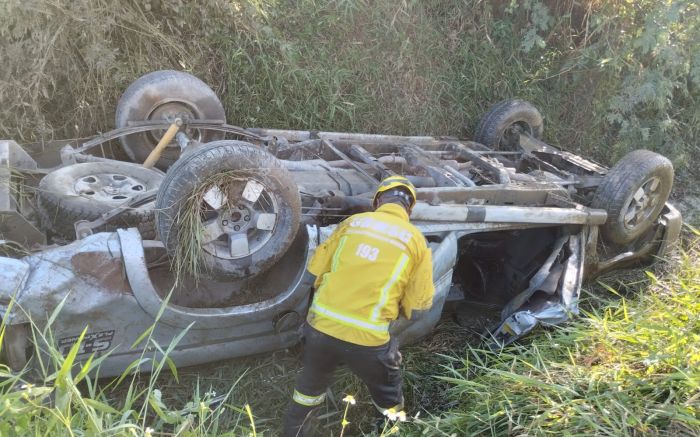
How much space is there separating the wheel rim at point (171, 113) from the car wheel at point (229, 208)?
61.0 inches

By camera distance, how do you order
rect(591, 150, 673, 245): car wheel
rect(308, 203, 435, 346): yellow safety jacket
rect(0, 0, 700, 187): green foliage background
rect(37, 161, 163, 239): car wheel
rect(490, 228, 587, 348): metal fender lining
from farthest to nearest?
rect(0, 0, 700, 187): green foliage background
rect(591, 150, 673, 245): car wheel
rect(490, 228, 587, 348): metal fender lining
rect(37, 161, 163, 239): car wheel
rect(308, 203, 435, 346): yellow safety jacket

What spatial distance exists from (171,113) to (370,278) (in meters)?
2.39

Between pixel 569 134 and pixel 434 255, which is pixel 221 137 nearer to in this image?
pixel 434 255

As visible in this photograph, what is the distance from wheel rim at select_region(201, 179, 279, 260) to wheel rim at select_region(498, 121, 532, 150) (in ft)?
10.7

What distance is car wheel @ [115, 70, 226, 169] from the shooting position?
4.07 m

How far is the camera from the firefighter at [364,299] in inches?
103

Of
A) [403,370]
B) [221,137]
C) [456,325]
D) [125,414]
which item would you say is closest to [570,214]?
[456,325]

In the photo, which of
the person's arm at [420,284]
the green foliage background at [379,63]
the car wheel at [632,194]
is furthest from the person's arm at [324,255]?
→ the green foliage background at [379,63]

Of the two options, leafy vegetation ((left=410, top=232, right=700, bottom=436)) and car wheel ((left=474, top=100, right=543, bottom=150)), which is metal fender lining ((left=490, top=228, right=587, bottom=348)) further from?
car wheel ((left=474, top=100, right=543, bottom=150))

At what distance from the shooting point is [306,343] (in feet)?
8.98

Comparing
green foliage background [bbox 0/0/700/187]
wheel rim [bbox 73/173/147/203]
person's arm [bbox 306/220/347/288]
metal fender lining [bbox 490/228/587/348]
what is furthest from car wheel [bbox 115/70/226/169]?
metal fender lining [bbox 490/228/587/348]

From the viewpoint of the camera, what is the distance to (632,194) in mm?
4090

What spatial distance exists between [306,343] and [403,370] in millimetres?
1003

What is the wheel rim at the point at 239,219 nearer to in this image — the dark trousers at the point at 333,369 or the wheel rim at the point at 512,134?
the dark trousers at the point at 333,369
